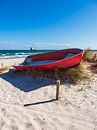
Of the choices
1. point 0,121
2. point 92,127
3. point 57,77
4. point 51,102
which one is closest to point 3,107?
point 0,121

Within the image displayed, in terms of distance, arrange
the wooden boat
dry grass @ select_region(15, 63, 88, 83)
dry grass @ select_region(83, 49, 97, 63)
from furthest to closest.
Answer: dry grass @ select_region(83, 49, 97, 63) < the wooden boat < dry grass @ select_region(15, 63, 88, 83)

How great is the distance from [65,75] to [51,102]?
1942mm

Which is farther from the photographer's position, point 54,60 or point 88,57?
point 88,57

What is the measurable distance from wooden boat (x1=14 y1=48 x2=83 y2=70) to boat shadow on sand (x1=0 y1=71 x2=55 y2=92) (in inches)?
19.7

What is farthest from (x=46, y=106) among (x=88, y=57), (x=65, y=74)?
(x=88, y=57)

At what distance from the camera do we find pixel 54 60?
8242 mm

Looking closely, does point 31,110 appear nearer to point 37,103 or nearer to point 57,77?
point 37,103

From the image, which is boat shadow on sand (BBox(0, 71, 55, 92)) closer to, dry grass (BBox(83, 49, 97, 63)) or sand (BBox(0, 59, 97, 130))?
sand (BBox(0, 59, 97, 130))

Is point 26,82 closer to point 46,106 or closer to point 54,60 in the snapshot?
point 46,106

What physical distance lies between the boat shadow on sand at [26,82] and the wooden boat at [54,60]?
1.64ft

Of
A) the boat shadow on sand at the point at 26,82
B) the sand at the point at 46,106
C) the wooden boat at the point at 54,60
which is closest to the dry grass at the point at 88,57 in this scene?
the wooden boat at the point at 54,60

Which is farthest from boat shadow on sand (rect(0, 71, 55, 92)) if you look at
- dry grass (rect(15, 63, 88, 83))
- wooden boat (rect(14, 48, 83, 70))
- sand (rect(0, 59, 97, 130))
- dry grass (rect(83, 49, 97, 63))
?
dry grass (rect(83, 49, 97, 63))

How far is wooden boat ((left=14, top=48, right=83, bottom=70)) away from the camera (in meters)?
5.96

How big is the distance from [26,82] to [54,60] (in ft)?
9.53
